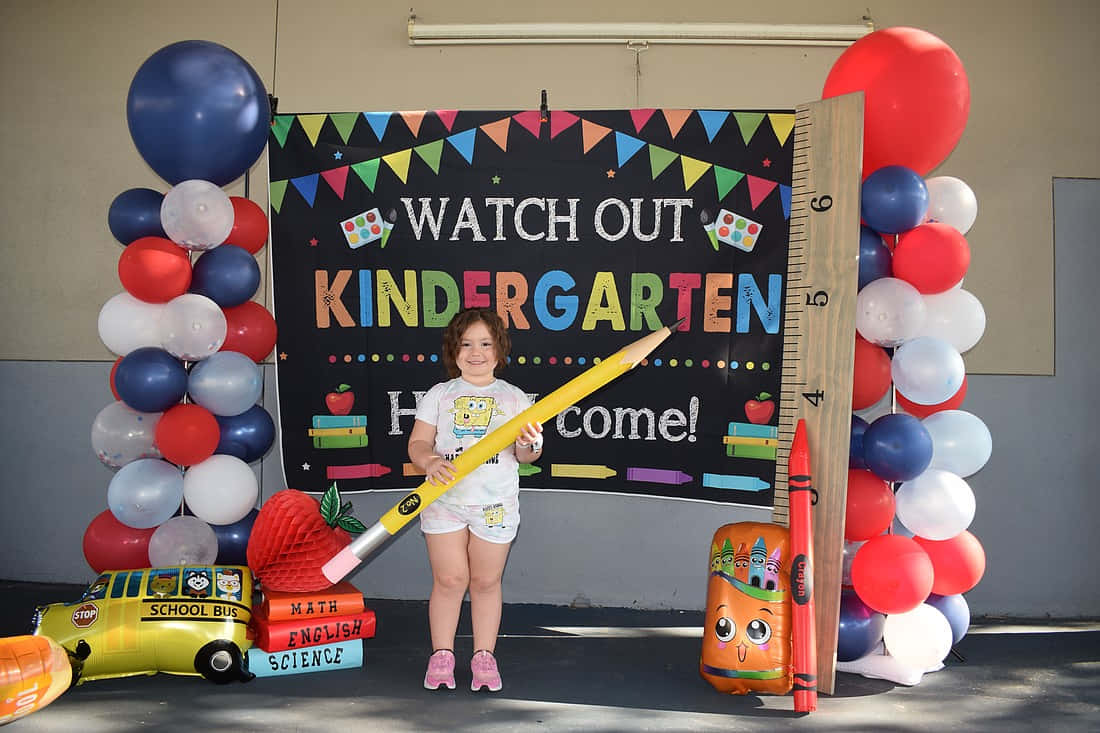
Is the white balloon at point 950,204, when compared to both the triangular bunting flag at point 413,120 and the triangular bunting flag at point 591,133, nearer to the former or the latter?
the triangular bunting flag at point 591,133

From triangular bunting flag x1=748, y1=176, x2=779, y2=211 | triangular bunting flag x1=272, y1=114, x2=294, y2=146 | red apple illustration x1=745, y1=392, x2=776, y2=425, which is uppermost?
triangular bunting flag x1=272, y1=114, x2=294, y2=146

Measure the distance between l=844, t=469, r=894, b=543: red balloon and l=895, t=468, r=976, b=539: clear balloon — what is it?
2.6 inches

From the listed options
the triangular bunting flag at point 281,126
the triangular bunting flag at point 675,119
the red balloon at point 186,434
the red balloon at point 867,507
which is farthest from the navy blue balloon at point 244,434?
the red balloon at point 867,507

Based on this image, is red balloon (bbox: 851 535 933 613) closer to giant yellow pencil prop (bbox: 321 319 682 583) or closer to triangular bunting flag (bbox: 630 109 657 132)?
giant yellow pencil prop (bbox: 321 319 682 583)

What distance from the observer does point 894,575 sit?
2.90 metres

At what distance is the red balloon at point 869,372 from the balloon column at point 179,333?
219 centimetres

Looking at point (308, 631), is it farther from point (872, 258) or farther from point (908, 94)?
point (908, 94)

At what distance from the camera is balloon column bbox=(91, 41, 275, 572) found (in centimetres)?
330

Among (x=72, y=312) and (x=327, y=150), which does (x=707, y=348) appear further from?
(x=72, y=312)

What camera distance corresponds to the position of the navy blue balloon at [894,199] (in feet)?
9.84

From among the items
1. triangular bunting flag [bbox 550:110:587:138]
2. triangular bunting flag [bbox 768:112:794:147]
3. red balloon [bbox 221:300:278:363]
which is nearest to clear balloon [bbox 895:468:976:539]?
triangular bunting flag [bbox 768:112:794:147]

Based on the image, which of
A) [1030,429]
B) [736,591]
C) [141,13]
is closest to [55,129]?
[141,13]

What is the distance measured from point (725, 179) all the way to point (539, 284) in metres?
0.91

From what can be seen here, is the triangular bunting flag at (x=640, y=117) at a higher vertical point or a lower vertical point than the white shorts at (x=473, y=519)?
higher
